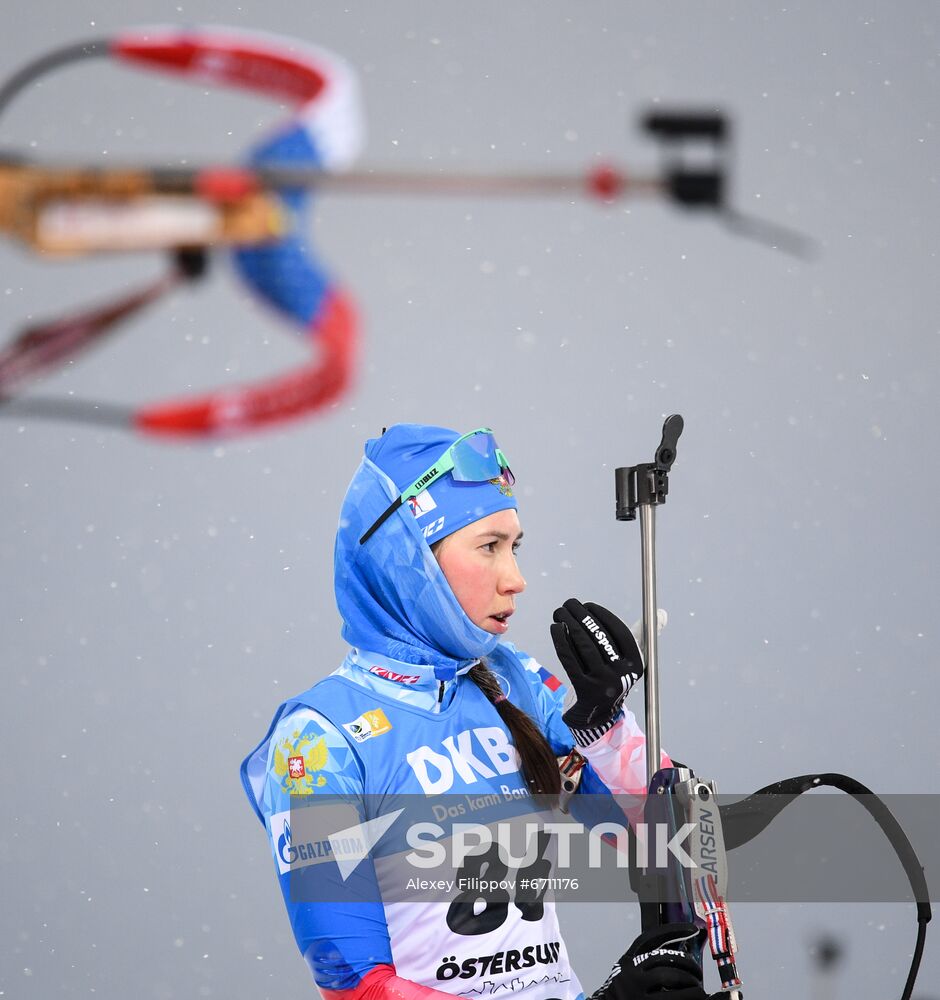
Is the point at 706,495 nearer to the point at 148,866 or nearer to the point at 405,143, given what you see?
the point at 405,143

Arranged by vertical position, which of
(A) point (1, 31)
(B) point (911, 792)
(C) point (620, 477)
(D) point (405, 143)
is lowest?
(B) point (911, 792)

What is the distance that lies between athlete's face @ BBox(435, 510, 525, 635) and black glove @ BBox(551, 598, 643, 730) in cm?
Result: 7

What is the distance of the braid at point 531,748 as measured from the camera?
161 centimetres

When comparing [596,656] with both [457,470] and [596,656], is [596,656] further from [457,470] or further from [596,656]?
[457,470]

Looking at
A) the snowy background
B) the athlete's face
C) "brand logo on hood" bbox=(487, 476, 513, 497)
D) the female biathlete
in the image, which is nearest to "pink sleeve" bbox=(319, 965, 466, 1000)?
the female biathlete

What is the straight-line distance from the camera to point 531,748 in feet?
5.29

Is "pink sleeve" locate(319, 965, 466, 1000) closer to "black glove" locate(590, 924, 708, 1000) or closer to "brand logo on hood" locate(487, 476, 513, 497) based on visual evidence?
"black glove" locate(590, 924, 708, 1000)

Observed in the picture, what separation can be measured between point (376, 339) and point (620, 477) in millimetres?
826

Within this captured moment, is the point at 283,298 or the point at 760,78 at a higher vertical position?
the point at 760,78

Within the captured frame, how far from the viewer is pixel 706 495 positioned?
2754 millimetres

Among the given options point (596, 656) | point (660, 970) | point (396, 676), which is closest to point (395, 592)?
point (396, 676)

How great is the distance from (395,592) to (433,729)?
175 mm

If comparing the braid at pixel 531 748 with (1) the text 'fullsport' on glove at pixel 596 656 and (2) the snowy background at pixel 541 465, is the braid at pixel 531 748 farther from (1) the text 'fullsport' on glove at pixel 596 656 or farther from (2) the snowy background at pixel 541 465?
(2) the snowy background at pixel 541 465

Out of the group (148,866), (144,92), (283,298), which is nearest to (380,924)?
(283,298)
